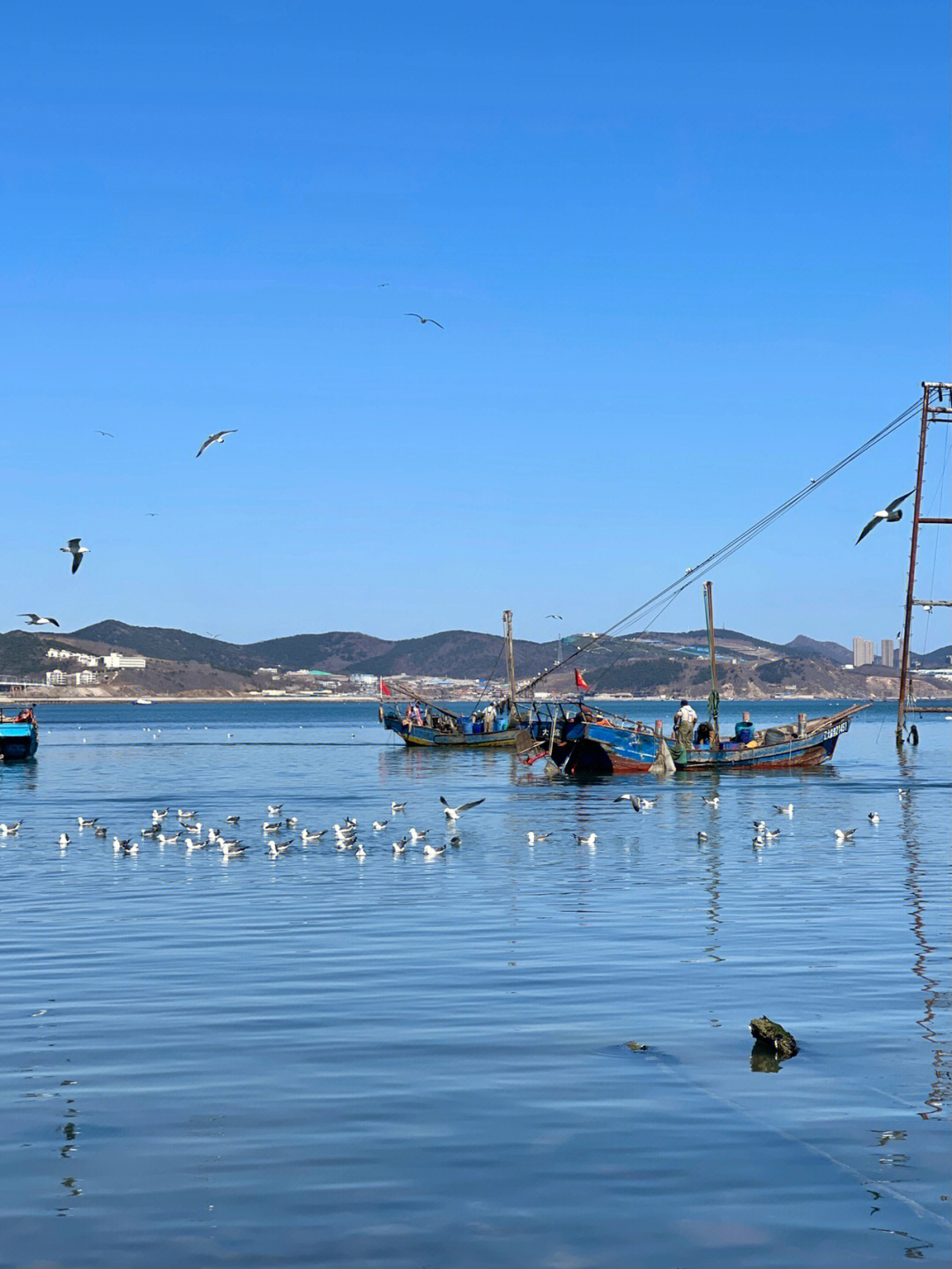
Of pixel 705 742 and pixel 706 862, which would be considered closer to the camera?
pixel 706 862

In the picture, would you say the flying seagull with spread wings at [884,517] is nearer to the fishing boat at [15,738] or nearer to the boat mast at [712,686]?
the boat mast at [712,686]

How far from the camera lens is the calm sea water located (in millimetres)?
8867

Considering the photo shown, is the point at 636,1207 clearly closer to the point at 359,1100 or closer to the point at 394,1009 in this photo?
the point at 359,1100

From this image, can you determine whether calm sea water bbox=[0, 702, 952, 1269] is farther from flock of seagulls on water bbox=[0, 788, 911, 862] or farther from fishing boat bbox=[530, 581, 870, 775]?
fishing boat bbox=[530, 581, 870, 775]

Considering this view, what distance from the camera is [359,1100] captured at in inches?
451

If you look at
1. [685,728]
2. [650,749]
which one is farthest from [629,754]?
[685,728]

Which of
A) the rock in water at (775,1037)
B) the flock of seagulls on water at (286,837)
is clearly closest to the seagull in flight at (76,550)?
the flock of seagulls on water at (286,837)

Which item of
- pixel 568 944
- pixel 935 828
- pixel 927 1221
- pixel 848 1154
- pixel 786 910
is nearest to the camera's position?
pixel 927 1221

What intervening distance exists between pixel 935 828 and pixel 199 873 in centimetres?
1915

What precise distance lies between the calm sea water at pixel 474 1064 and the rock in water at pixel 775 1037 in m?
0.28

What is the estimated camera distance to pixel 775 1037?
1272 centimetres

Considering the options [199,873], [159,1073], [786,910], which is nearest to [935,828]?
[786,910]

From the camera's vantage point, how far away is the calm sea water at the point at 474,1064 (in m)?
8.87

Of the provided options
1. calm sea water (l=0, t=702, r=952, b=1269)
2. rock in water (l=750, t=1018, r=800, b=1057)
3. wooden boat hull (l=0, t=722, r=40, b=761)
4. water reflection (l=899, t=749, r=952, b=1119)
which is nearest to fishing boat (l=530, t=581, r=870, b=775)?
water reflection (l=899, t=749, r=952, b=1119)
